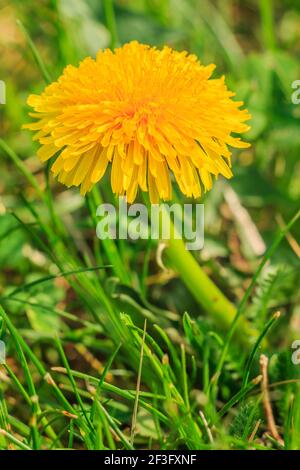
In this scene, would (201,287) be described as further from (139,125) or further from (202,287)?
(139,125)

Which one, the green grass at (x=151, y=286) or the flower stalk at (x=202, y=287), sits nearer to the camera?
the green grass at (x=151, y=286)

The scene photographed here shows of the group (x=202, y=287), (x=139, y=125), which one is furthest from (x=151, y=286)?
(x=139, y=125)

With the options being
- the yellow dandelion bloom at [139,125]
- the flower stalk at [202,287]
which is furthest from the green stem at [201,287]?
the yellow dandelion bloom at [139,125]

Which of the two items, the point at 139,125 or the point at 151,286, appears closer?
the point at 139,125

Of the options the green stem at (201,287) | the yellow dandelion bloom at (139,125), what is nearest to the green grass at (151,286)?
the green stem at (201,287)

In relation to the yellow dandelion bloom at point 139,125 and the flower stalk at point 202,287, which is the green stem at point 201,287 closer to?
the flower stalk at point 202,287

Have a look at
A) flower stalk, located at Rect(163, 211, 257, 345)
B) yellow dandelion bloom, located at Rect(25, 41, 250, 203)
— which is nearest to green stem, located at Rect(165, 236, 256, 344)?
flower stalk, located at Rect(163, 211, 257, 345)

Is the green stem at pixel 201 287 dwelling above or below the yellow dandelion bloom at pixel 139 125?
below
